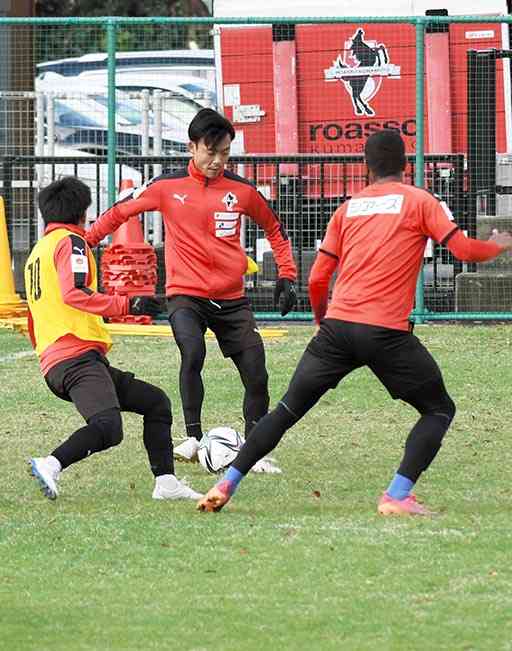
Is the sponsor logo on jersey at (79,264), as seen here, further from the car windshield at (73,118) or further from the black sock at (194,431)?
the car windshield at (73,118)

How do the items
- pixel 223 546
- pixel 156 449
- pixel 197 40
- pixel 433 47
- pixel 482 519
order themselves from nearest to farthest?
pixel 223 546 < pixel 482 519 < pixel 156 449 < pixel 433 47 < pixel 197 40

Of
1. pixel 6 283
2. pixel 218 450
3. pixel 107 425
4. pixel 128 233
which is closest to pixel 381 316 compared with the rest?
pixel 107 425

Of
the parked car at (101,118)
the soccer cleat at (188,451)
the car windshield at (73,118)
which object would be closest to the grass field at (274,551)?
the soccer cleat at (188,451)

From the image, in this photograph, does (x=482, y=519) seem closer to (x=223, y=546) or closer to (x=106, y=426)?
(x=223, y=546)

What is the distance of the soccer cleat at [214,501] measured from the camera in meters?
7.60

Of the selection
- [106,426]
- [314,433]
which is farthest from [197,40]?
[106,426]

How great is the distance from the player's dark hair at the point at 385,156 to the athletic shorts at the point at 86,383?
153cm

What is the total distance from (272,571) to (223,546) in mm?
529

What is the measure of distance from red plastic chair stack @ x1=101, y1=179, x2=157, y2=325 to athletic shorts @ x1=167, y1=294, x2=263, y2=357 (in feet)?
19.2

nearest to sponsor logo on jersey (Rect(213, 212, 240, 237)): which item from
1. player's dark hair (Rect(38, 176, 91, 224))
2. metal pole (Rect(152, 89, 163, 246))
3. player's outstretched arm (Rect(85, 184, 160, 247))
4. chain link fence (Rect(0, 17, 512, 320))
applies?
player's outstretched arm (Rect(85, 184, 160, 247))

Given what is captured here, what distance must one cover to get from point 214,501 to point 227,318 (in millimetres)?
1843

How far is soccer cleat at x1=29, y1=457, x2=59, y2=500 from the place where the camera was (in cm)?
769

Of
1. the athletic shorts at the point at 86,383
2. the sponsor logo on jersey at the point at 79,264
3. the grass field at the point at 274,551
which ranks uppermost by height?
the sponsor logo on jersey at the point at 79,264

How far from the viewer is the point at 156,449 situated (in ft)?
26.6
